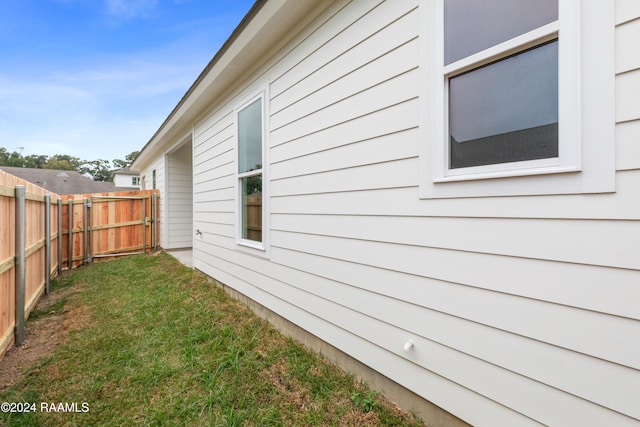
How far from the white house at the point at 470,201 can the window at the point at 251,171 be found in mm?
735

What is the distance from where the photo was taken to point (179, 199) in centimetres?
856

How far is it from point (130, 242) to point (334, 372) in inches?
325

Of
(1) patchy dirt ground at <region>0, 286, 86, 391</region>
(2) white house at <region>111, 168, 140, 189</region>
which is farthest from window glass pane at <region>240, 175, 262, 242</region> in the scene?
(2) white house at <region>111, 168, 140, 189</region>

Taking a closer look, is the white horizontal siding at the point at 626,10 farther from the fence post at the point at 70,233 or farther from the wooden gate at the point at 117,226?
the wooden gate at the point at 117,226

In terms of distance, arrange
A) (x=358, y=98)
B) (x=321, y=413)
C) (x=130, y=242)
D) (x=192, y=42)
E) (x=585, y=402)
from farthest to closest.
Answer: (x=192, y=42) → (x=130, y=242) → (x=358, y=98) → (x=321, y=413) → (x=585, y=402)

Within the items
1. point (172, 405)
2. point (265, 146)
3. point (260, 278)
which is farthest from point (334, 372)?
point (265, 146)

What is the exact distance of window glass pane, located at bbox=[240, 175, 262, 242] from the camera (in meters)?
3.69

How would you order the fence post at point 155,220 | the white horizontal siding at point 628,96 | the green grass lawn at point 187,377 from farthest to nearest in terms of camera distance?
the fence post at point 155,220
the green grass lawn at point 187,377
the white horizontal siding at point 628,96

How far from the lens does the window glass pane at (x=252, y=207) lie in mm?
3689

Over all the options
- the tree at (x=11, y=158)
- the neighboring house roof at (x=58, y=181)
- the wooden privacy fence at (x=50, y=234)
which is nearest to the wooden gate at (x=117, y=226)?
the wooden privacy fence at (x=50, y=234)

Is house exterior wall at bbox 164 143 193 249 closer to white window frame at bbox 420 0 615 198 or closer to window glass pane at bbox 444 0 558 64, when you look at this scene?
window glass pane at bbox 444 0 558 64

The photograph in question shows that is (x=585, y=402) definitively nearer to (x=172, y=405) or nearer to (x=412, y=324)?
(x=412, y=324)

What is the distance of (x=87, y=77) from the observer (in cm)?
1599

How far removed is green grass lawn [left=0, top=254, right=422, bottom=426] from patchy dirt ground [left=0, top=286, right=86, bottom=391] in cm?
5
